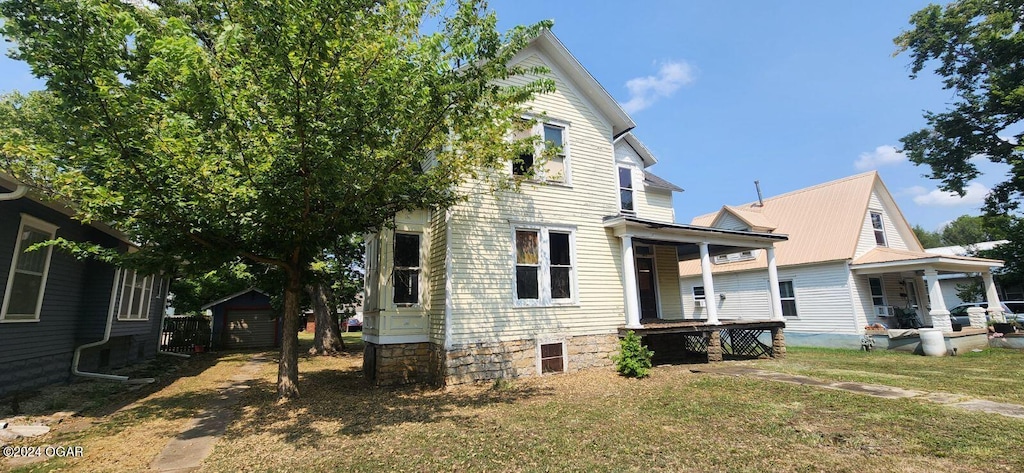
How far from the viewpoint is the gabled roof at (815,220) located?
17.5m

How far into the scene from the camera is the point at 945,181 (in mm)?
22797

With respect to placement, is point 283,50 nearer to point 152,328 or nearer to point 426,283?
point 426,283

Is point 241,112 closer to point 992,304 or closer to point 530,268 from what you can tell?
point 530,268

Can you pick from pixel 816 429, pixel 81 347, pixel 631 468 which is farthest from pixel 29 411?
pixel 816 429

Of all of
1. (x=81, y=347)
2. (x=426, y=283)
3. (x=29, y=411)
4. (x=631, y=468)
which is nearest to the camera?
(x=631, y=468)

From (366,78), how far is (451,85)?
1233 millimetres

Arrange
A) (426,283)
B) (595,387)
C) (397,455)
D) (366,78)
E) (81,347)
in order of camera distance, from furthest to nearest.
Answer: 1. (426,283)
2. (81,347)
3. (595,387)
4. (366,78)
5. (397,455)

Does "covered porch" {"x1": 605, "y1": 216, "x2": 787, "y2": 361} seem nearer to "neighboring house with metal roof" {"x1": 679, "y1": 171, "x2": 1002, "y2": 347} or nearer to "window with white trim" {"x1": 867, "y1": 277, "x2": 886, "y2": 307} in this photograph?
"neighboring house with metal roof" {"x1": 679, "y1": 171, "x2": 1002, "y2": 347}

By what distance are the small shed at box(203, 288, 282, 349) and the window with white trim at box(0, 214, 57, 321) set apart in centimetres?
1380

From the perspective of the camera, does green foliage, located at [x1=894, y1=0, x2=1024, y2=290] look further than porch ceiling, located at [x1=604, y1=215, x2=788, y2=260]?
Yes

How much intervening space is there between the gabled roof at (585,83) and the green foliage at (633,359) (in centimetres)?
590

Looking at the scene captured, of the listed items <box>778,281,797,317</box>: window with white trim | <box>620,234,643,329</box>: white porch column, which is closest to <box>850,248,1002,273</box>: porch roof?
<box>778,281,797,317</box>: window with white trim

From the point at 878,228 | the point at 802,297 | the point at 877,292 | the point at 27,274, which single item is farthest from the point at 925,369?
the point at 27,274

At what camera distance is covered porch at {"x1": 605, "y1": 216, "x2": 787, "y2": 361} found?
11.2m
